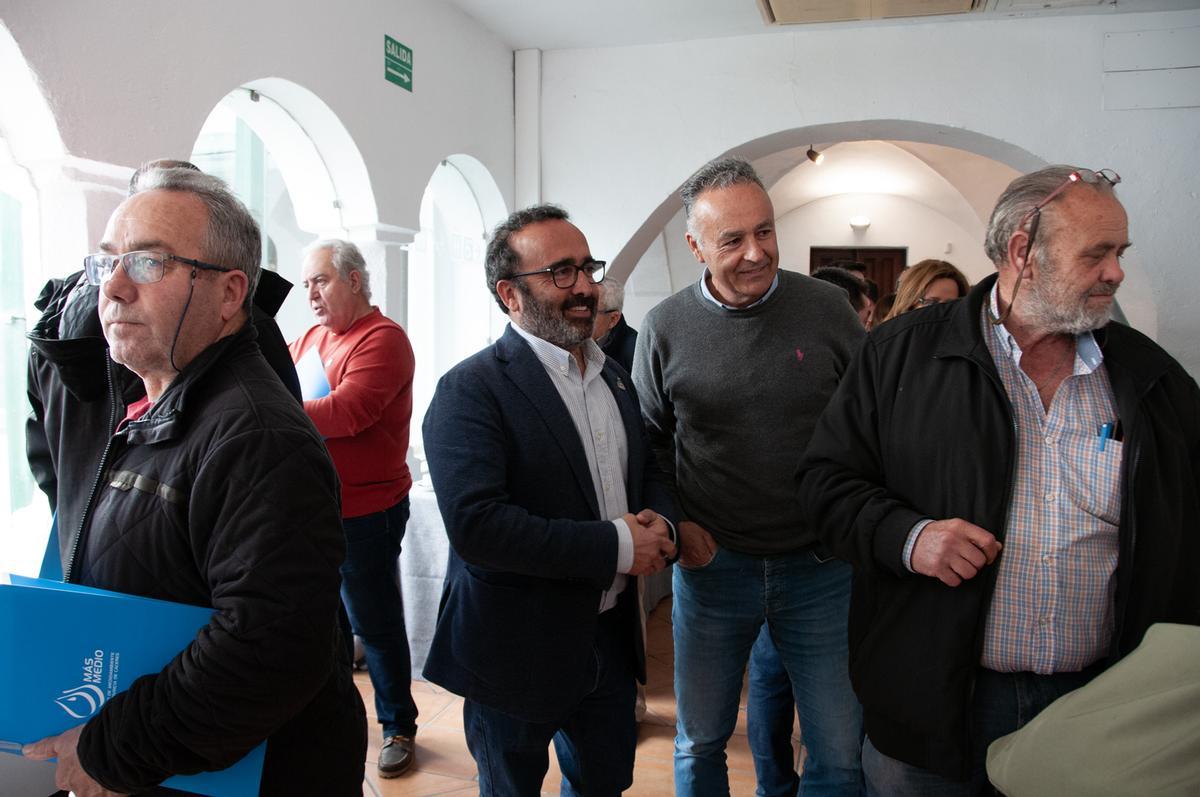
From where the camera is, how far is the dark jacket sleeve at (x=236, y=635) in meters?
1.13

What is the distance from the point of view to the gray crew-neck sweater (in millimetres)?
2078

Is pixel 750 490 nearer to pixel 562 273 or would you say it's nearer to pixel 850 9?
pixel 562 273

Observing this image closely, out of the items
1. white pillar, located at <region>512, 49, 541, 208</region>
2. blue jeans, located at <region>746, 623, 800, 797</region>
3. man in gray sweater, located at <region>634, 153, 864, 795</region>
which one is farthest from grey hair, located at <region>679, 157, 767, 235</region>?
white pillar, located at <region>512, 49, 541, 208</region>

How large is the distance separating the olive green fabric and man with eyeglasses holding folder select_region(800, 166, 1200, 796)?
167 mm

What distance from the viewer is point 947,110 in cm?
474

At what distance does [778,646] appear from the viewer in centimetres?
217

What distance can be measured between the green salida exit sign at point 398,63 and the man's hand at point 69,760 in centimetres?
352

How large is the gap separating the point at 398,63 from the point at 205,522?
353 cm

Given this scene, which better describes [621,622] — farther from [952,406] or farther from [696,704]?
[952,406]

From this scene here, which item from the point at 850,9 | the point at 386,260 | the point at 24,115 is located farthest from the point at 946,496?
the point at 850,9

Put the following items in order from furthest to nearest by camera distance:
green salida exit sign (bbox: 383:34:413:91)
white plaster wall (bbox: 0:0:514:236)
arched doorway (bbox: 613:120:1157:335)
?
arched doorway (bbox: 613:120:1157:335)
green salida exit sign (bbox: 383:34:413:91)
white plaster wall (bbox: 0:0:514:236)

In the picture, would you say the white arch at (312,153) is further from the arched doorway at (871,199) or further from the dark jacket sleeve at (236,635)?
the dark jacket sleeve at (236,635)

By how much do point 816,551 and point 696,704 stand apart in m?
0.49

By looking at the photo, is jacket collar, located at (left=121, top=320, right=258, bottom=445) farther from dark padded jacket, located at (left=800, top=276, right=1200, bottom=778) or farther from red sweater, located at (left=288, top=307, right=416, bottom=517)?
red sweater, located at (left=288, top=307, right=416, bottom=517)
